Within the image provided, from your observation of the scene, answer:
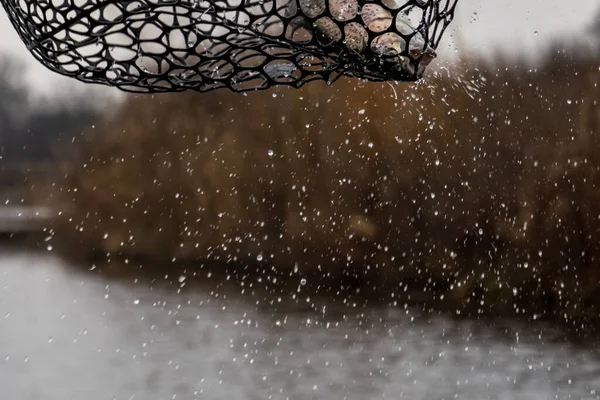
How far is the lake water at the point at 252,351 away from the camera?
13.9 ft

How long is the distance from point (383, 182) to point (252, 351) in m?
1.46

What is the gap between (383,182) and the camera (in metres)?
5.48

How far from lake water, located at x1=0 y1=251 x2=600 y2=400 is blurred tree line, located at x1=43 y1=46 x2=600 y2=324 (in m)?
0.33

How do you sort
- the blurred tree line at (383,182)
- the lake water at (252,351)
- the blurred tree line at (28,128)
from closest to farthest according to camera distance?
the lake water at (252,351) → the blurred tree line at (383,182) → the blurred tree line at (28,128)

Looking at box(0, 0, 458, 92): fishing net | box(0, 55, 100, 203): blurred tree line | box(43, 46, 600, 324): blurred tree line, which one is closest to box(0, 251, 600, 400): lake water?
box(43, 46, 600, 324): blurred tree line

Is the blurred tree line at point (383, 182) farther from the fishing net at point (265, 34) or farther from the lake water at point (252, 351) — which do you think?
the fishing net at point (265, 34)

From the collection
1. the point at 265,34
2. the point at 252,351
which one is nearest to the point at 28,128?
the point at 252,351

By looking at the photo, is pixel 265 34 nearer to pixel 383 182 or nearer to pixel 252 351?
pixel 252 351

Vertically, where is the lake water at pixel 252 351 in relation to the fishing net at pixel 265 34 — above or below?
below

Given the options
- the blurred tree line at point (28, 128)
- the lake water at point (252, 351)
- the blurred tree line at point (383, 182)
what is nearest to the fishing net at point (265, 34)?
the lake water at point (252, 351)

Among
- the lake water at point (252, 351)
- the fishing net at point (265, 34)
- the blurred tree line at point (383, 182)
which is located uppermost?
the fishing net at point (265, 34)

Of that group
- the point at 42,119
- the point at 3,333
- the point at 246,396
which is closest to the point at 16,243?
the point at 42,119

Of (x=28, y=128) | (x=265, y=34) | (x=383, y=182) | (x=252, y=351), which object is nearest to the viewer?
(x=265, y=34)

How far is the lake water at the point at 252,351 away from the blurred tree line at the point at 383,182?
328mm
